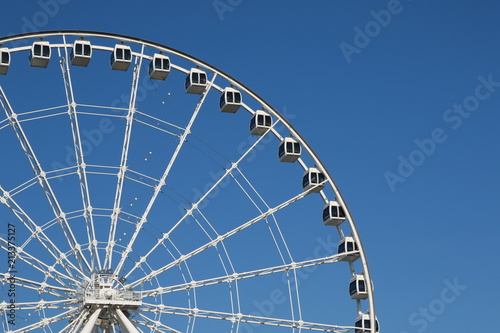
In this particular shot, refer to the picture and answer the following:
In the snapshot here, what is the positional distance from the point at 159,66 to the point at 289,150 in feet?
20.0

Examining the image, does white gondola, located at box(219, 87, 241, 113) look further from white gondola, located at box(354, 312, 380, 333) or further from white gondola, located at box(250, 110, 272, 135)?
white gondola, located at box(354, 312, 380, 333)

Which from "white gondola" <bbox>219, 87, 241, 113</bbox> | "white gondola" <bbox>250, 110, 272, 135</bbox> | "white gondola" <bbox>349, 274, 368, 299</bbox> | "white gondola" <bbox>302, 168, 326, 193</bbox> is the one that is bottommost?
"white gondola" <bbox>349, 274, 368, 299</bbox>

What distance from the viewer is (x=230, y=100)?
5506 cm

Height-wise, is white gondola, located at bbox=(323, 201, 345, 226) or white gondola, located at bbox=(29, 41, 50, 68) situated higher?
white gondola, located at bbox=(29, 41, 50, 68)

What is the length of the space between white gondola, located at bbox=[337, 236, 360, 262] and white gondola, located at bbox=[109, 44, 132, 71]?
36.0 ft

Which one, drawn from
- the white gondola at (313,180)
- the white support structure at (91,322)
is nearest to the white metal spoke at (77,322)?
the white support structure at (91,322)

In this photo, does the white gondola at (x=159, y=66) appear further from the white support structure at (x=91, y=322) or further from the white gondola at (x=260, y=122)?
the white support structure at (x=91, y=322)

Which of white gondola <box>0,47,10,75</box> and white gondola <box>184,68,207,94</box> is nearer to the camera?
white gondola <box>0,47,10,75</box>

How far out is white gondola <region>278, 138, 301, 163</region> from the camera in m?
55.2

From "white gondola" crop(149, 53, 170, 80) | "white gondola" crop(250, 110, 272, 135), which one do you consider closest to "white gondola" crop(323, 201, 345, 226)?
"white gondola" crop(250, 110, 272, 135)

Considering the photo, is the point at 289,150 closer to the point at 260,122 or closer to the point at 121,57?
the point at 260,122

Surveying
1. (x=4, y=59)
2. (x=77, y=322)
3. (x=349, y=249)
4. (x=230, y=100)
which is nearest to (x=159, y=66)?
(x=230, y=100)

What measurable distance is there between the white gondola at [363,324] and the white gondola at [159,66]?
12.1 m

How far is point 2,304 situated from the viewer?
48.7 meters
